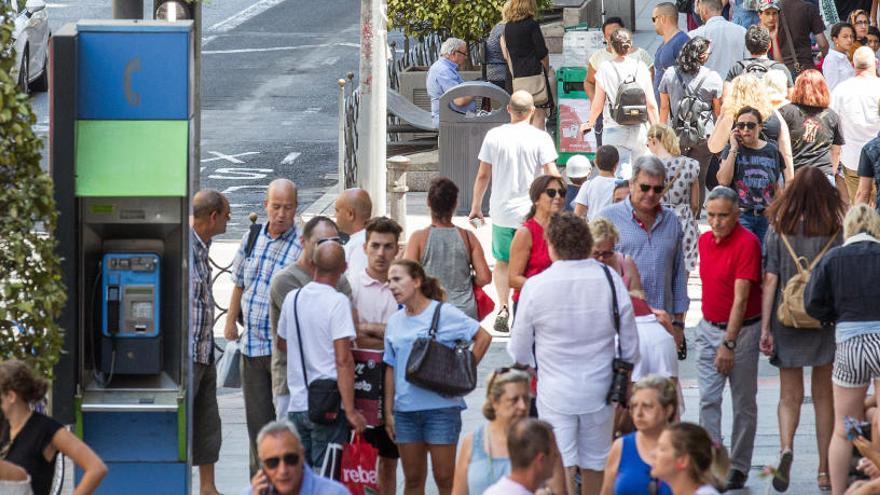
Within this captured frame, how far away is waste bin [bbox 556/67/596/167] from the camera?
60.2ft

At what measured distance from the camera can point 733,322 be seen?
9734 mm

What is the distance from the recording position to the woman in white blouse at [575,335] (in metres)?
8.56

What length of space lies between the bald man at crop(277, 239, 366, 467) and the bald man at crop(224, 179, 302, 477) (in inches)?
31.2

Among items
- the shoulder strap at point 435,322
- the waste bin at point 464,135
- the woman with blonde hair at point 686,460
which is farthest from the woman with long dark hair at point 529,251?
the waste bin at point 464,135

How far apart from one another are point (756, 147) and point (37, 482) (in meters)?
6.41

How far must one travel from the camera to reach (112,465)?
9180 millimetres

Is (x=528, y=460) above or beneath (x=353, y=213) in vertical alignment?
beneath

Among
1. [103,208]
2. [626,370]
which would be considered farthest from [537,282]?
[103,208]

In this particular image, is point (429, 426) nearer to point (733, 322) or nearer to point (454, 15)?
point (733, 322)

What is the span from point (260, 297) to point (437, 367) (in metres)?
1.65

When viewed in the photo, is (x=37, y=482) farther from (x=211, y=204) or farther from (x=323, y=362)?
(x=211, y=204)

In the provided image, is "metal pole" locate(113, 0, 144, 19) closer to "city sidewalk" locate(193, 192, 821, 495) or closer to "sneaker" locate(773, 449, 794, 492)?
"city sidewalk" locate(193, 192, 821, 495)

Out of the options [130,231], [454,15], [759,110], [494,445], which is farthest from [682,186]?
[454,15]

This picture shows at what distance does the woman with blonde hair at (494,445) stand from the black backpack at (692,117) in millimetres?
7851
